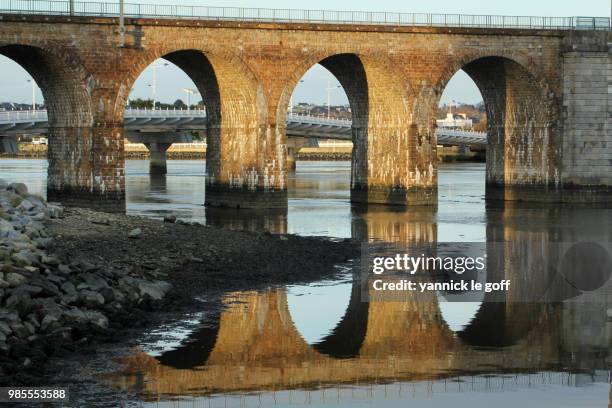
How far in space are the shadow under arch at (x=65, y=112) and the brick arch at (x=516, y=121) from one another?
1973 cm

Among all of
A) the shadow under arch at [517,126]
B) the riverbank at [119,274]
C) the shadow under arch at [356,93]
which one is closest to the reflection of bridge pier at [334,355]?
the riverbank at [119,274]

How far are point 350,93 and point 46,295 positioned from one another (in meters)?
39.7

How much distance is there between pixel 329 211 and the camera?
6019 centimetres

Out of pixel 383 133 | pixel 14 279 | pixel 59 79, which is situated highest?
pixel 59 79

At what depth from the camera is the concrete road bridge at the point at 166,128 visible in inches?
3423

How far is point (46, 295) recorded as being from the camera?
25.5 metres

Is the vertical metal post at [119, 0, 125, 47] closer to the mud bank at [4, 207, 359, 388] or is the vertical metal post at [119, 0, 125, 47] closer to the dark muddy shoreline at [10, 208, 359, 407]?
the mud bank at [4, 207, 359, 388]

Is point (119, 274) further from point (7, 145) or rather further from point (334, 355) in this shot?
point (7, 145)

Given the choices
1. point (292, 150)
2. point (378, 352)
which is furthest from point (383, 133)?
point (292, 150)

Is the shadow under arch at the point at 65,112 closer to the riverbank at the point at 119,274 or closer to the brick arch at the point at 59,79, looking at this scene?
the brick arch at the point at 59,79

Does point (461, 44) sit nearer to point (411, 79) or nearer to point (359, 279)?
point (411, 79)

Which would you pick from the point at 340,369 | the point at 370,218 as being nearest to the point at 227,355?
the point at 340,369

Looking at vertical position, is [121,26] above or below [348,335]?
above

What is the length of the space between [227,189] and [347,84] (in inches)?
334
